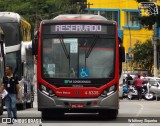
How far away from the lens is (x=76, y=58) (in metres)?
23.4

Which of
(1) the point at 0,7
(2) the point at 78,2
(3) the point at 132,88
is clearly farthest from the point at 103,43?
(2) the point at 78,2

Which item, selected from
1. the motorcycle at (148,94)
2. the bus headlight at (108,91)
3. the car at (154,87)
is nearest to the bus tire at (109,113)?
the bus headlight at (108,91)

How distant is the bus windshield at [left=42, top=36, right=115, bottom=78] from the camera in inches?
919

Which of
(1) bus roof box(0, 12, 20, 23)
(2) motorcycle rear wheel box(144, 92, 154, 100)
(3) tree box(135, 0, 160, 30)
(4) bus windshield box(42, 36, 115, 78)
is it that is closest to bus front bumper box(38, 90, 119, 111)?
(4) bus windshield box(42, 36, 115, 78)

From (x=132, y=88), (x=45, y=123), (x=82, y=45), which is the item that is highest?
(x=82, y=45)

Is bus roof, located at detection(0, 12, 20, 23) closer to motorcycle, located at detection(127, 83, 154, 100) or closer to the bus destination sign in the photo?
the bus destination sign

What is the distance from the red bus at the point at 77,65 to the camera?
76.0ft

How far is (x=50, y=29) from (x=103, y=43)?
5.96 ft

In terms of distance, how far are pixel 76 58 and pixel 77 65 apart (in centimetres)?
24

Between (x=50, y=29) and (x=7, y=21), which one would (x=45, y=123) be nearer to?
(x=50, y=29)

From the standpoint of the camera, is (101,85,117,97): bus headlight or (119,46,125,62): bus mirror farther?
(119,46,125,62): bus mirror

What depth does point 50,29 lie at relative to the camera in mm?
23719

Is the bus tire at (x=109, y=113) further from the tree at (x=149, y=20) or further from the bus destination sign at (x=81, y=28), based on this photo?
the tree at (x=149, y=20)

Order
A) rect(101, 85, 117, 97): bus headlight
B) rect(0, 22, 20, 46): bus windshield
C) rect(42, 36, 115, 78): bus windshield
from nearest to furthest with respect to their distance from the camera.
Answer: rect(101, 85, 117, 97): bus headlight, rect(42, 36, 115, 78): bus windshield, rect(0, 22, 20, 46): bus windshield
